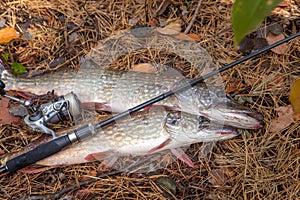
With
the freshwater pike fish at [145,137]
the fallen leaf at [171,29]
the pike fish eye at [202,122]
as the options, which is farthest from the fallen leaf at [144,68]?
the pike fish eye at [202,122]

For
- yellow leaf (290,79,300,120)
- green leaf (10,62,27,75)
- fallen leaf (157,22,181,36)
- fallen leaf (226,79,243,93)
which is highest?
yellow leaf (290,79,300,120)

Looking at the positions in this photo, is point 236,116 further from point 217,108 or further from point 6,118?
point 6,118

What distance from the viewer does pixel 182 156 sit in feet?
8.29

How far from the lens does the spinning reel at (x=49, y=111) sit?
250 centimetres

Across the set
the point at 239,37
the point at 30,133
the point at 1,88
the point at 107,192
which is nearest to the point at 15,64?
the point at 1,88

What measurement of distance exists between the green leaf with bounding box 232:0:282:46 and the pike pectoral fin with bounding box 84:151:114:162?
5.80 ft

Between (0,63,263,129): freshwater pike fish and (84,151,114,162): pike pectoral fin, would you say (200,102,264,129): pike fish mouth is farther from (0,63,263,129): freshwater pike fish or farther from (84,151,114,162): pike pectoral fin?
(84,151,114,162): pike pectoral fin

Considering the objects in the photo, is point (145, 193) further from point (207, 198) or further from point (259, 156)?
point (259, 156)

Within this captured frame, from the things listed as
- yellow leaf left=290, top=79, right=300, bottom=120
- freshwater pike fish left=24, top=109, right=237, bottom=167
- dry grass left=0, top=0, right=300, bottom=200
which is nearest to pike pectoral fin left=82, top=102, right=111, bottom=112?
freshwater pike fish left=24, top=109, right=237, bottom=167

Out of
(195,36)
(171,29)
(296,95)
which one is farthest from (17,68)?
(296,95)

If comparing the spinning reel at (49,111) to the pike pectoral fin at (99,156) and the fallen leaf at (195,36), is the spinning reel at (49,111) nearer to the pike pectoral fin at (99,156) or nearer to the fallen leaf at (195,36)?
the pike pectoral fin at (99,156)

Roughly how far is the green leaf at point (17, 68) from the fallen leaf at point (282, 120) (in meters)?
1.89

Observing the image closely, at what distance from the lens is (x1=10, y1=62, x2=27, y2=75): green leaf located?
2.91 m

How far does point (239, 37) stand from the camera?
0.88 meters
